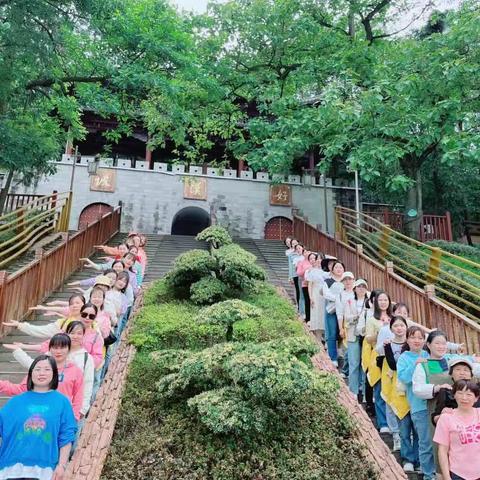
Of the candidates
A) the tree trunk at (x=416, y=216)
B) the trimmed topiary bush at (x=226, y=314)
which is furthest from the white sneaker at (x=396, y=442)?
the tree trunk at (x=416, y=216)

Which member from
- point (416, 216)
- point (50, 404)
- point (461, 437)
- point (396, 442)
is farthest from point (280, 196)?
point (50, 404)

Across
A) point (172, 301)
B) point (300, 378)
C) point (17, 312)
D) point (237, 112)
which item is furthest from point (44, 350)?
point (237, 112)

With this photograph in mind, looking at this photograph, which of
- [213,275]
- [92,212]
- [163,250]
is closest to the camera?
[213,275]

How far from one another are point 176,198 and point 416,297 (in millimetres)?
12785

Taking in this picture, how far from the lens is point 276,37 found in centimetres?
1262

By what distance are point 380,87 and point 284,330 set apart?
228 inches

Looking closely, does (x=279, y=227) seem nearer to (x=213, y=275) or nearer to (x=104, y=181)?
(x=104, y=181)

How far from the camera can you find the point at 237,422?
9.59 feet

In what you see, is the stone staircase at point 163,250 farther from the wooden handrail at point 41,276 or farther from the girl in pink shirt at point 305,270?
the girl in pink shirt at point 305,270

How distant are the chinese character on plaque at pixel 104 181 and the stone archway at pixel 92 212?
60 centimetres

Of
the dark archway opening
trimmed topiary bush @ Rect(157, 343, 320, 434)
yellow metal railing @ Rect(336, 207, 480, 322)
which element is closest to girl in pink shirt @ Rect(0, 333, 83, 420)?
trimmed topiary bush @ Rect(157, 343, 320, 434)

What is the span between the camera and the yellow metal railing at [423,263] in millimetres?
5535

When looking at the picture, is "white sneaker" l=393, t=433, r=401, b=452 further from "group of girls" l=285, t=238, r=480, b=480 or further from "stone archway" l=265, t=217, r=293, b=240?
"stone archway" l=265, t=217, r=293, b=240

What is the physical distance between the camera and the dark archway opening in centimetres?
1832
